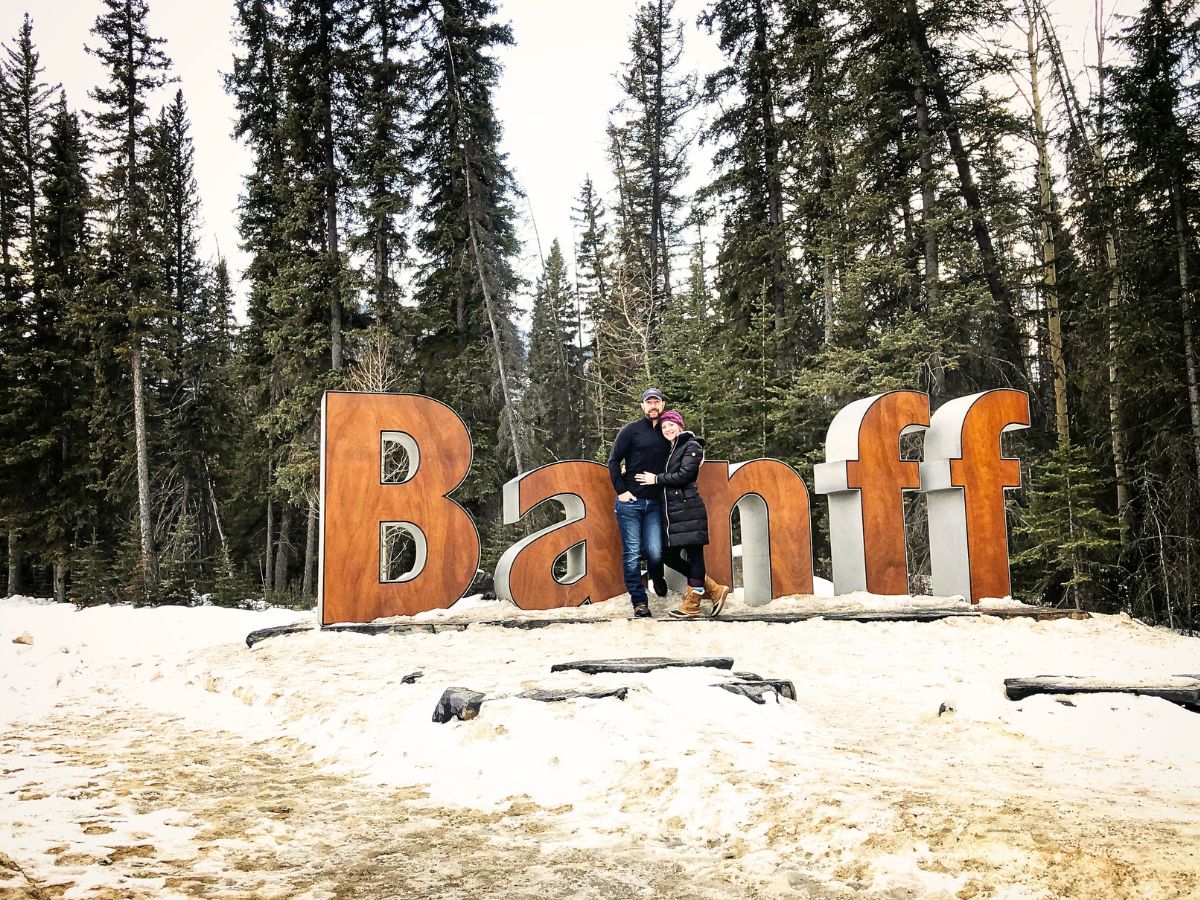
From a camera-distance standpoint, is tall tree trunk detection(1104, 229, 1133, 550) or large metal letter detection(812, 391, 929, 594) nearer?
large metal letter detection(812, 391, 929, 594)

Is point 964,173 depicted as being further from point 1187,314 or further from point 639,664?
point 639,664

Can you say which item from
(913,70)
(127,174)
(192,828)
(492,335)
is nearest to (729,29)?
(913,70)

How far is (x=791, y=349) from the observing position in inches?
806

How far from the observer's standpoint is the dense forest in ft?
41.9

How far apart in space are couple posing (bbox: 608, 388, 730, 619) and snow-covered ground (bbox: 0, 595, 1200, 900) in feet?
5.49

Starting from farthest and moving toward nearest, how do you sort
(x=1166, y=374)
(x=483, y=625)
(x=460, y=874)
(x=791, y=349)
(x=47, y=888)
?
(x=791, y=349) → (x=1166, y=374) → (x=483, y=625) → (x=460, y=874) → (x=47, y=888)

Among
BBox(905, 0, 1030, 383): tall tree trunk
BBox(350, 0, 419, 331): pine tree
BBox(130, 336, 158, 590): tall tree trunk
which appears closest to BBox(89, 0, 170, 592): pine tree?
BBox(130, 336, 158, 590): tall tree trunk

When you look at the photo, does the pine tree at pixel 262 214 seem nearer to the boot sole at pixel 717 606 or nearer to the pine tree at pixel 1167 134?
the boot sole at pixel 717 606

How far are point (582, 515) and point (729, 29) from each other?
17510mm

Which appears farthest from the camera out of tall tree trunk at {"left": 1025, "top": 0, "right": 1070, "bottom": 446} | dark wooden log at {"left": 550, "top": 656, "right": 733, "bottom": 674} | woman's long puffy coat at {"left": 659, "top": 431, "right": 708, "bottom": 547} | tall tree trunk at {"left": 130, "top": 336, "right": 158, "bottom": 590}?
tall tree trunk at {"left": 130, "top": 336, "right": 158, "bottom": 590}

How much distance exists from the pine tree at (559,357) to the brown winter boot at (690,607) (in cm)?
2458

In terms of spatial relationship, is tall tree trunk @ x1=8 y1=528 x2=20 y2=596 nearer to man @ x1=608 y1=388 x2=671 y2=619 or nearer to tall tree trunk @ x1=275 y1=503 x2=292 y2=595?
tall tree trunk @ x1=275 y1=503 x2=292 y2=595

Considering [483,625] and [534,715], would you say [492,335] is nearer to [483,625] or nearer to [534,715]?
Answer: [483,625]

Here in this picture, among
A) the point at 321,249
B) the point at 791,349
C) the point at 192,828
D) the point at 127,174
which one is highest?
the point at 127,174
